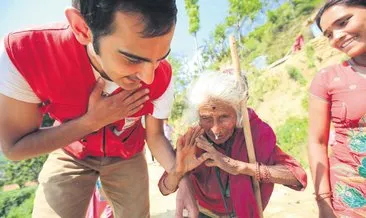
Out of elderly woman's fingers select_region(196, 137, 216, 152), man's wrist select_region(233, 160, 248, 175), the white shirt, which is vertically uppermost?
the white shirt

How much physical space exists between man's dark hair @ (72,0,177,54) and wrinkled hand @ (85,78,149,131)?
37 cm

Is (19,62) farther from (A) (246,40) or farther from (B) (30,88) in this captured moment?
(A) (246,40)

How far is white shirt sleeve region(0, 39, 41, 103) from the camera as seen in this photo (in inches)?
62.8

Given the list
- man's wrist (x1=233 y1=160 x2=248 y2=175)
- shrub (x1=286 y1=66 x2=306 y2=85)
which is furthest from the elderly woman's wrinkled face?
shrub (x1=286 y1=66 x2=306 y2=85)

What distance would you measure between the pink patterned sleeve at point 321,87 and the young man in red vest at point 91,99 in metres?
0.84

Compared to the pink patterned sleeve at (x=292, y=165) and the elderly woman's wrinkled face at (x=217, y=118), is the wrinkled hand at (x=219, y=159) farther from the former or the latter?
the pink patterned sleeve at (x=292, y=165)

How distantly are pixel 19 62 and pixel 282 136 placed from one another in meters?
8.57

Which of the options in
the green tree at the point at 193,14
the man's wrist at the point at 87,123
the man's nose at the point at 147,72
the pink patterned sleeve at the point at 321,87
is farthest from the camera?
the green tree at the point at 193,14

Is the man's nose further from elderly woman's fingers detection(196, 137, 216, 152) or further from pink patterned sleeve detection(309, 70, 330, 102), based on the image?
pink patterned sleeve detection(309, 70, 330, 102)

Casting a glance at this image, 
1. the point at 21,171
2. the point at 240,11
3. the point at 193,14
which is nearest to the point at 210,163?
the point at 193,14

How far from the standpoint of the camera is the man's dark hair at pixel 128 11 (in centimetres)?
136

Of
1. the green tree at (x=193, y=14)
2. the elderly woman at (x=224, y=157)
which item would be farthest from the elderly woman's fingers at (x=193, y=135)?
the green tree at (x=193, y=14)

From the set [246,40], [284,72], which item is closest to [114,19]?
[284,72]

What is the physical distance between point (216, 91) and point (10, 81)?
108 cm
